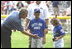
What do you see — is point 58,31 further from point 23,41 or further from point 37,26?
point 23,41

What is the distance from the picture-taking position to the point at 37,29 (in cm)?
1040

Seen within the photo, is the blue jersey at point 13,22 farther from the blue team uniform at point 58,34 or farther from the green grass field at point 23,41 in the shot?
the green grass field at point 23,41

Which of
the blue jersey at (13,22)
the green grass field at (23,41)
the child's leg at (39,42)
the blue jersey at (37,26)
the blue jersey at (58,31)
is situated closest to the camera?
the blue jersey at (13,22)

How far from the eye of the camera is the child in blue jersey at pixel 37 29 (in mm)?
10242

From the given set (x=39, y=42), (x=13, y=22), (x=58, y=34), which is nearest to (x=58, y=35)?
(x=58, y=34)

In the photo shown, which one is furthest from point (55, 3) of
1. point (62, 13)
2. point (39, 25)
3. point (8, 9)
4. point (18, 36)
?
point (39, 25)

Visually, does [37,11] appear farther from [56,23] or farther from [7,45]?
[7,45]

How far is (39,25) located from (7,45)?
1224 mm

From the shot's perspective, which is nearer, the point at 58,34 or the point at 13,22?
the point at 13,22

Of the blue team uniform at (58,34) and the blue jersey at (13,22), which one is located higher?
the blue jersey at (13,22)

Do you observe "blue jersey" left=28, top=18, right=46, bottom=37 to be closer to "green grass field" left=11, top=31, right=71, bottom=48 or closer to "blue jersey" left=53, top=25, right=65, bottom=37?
"blue jersey" left=53, top=25, right=65, bottom=37

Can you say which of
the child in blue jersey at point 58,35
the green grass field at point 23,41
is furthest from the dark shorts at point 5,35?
the green grass field at point 23,41

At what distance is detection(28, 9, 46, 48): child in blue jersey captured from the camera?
1024cm

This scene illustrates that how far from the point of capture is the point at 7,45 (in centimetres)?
1006
